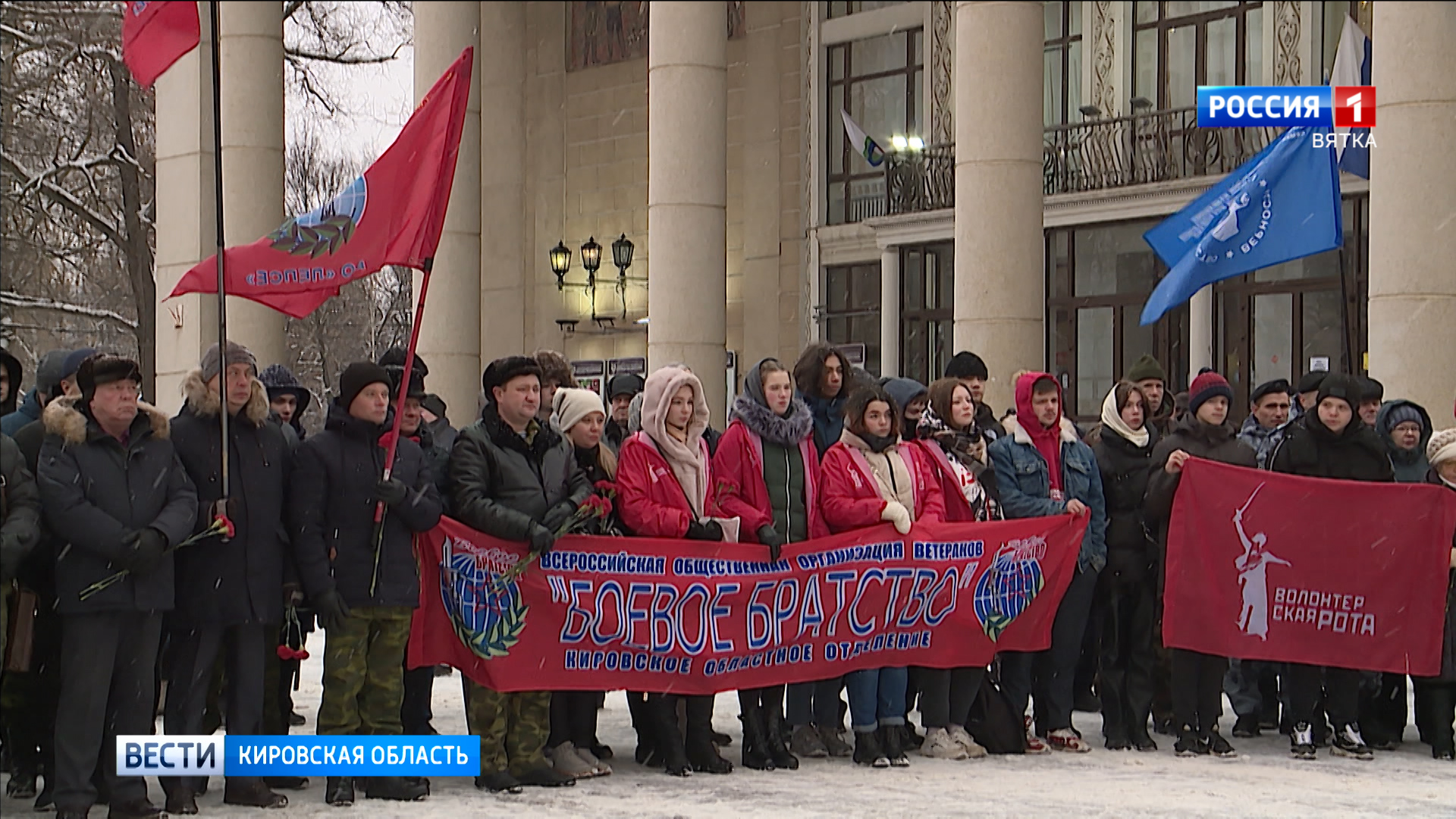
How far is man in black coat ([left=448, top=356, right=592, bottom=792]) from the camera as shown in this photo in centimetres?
839

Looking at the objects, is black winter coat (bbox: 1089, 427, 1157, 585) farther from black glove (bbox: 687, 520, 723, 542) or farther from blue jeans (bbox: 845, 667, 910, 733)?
black glove (bbox: 687, 520, 723, 542)

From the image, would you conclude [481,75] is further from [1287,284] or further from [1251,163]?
[1251,163]

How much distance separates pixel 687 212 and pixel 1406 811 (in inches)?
532

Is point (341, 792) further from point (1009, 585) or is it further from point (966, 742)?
point (1009, 585)

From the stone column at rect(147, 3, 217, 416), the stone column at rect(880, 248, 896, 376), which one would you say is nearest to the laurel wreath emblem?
the stone column at rect(147, 3, 217, 416)

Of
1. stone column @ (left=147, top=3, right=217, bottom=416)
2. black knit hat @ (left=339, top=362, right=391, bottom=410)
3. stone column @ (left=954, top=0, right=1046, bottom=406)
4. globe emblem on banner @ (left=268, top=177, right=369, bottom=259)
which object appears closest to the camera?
black knit hat @ (left=339, top=362, right=391, bottom=410)

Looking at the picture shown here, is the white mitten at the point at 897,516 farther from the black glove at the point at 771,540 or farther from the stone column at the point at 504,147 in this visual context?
the stone column at the point at 504,147

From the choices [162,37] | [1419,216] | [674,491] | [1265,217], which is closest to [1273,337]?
[1419,216]

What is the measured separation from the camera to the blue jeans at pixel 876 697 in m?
9.34

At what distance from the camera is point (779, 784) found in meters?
8.62

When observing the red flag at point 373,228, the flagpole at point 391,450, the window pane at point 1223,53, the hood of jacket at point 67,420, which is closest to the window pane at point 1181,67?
the window pane at point 1223,53

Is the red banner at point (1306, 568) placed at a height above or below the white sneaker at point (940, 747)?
above

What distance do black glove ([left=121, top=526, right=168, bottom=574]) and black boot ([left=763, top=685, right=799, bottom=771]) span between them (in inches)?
131

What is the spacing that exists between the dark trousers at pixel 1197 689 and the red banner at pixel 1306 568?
8cm
